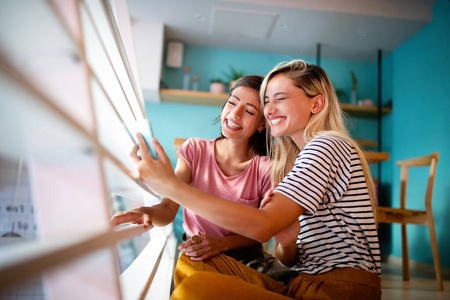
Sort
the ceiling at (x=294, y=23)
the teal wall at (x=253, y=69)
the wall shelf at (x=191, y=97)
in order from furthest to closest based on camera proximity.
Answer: the teal wall at (x=253, y=69)
the wall shelf at (x=191, y=97)
the ceiling at (x=294, y=23)

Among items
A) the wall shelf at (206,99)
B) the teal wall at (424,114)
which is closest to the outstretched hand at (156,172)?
the teal wall at (424,114)

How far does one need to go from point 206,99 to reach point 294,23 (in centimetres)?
117

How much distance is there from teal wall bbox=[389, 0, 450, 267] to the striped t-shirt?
246 cm

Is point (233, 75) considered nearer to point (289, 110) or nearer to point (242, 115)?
point (242, 115)

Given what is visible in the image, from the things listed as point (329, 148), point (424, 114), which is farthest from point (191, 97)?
point (329, 148)

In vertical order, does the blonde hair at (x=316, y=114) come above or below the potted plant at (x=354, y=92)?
below

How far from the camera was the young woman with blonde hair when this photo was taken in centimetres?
64

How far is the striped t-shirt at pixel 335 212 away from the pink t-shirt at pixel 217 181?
0.37 m

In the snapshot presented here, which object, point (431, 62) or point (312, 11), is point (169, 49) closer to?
point (312, 11)

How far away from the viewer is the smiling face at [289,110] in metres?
0.97

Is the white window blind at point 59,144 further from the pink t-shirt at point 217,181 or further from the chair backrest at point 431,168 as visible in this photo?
the chair backrest at point 431,168

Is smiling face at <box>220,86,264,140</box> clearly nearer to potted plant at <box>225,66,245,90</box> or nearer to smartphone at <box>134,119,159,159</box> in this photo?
smartphone at <box>134,119,159,159</box>

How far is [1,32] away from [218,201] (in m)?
0.43

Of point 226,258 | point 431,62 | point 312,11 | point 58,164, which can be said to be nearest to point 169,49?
point 312,11
